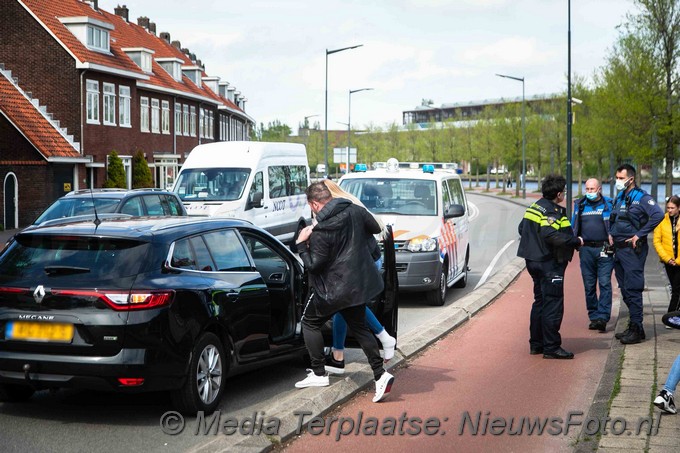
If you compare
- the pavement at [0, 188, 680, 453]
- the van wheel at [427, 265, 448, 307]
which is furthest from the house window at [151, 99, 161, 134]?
the pavement at [0, 188, 680, 453]

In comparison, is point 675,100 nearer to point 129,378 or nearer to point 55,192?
point 55,192

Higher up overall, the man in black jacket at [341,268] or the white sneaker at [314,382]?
the man in black jacket at [341,268]

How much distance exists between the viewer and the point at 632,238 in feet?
32.8

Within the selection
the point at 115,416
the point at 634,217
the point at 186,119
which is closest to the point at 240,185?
the point at 634,217

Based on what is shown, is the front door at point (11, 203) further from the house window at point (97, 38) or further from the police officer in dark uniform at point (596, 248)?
the police officer in dark uniform at point (596, 248)

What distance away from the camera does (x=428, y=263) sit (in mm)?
12961

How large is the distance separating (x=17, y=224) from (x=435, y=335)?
2719 centimetres

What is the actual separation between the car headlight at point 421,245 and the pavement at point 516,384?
3.09ft

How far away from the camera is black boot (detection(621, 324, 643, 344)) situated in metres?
9.70

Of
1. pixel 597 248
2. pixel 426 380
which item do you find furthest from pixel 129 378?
pixel 597 248

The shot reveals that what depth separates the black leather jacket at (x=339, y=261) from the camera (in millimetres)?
7094

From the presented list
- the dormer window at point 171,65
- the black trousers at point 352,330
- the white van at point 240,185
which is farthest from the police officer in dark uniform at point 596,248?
the dormer window at point 171,65

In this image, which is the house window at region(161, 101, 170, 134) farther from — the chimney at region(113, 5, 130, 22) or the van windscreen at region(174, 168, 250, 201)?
the van windscreen at region(174, 168, 250, 201)

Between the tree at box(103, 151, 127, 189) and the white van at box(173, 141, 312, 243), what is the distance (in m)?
19.6
